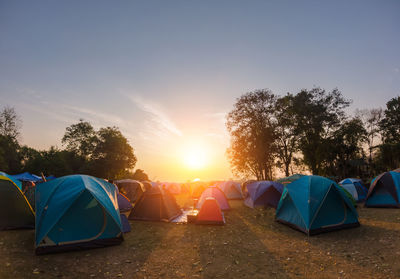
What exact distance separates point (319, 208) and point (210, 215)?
4.89m

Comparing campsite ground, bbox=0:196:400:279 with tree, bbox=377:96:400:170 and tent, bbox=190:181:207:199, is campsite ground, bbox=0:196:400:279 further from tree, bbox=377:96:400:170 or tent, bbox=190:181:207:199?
tree, bbox=377:96:400:170

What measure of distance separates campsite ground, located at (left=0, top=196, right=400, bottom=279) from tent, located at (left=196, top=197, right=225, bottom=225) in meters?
1.18

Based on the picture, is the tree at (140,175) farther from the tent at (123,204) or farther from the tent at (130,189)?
the tent at (123,204)

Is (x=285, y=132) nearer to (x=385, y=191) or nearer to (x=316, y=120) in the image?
(x=316, y=120)

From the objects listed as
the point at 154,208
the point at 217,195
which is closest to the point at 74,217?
the point at 154,208

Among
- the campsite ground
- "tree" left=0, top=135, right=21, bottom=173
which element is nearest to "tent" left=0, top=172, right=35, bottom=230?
the campsite ground

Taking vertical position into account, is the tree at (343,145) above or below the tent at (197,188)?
above

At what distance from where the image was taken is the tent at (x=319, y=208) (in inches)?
308

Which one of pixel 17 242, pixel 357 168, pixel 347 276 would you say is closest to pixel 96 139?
pixel 17 242

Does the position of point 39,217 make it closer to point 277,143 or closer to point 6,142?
point 277,143

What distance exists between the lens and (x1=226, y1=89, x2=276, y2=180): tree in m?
29.5

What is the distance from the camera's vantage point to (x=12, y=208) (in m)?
8.31

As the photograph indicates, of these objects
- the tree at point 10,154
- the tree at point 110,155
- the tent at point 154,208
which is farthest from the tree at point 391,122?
the tree at point 10,154

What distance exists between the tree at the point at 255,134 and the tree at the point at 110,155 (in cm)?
2143
